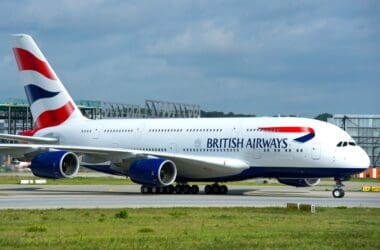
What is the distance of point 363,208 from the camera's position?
33938 mm

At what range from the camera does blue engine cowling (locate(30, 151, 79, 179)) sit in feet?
155

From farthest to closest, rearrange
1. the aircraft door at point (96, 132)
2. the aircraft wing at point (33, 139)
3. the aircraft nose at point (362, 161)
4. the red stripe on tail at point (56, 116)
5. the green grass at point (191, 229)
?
the red stripe on tail at point (56, 116) < the aircraft door at point (96, 132) < the aircraft wing at point (33, 139) < the aircraft nose at point (362, 161) < the green grass at point (191, 229)

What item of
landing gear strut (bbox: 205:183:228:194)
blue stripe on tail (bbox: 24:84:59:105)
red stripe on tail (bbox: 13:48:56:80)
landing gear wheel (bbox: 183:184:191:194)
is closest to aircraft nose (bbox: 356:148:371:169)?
landing gear strut (bbox: 205:183:228:194)

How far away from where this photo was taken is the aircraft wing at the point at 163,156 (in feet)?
157

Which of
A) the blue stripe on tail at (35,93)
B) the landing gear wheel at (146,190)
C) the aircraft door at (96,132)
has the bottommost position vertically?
the landing gear wheel at (146,190)

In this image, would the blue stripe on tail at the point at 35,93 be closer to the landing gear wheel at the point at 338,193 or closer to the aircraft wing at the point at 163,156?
the aircraft wing at the point at 163,156

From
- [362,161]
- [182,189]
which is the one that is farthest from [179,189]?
[362,161]

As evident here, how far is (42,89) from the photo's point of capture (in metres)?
56.8

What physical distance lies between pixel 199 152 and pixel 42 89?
13.1m

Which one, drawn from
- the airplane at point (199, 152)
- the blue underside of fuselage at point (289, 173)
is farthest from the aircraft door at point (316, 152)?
the blue underside of fuselage at point (289, 173)

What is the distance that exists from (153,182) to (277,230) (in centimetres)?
2390

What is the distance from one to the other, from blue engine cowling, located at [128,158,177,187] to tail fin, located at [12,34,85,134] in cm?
1057

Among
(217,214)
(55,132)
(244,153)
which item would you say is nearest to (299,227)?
(217,214)

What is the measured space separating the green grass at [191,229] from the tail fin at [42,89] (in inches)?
1014
